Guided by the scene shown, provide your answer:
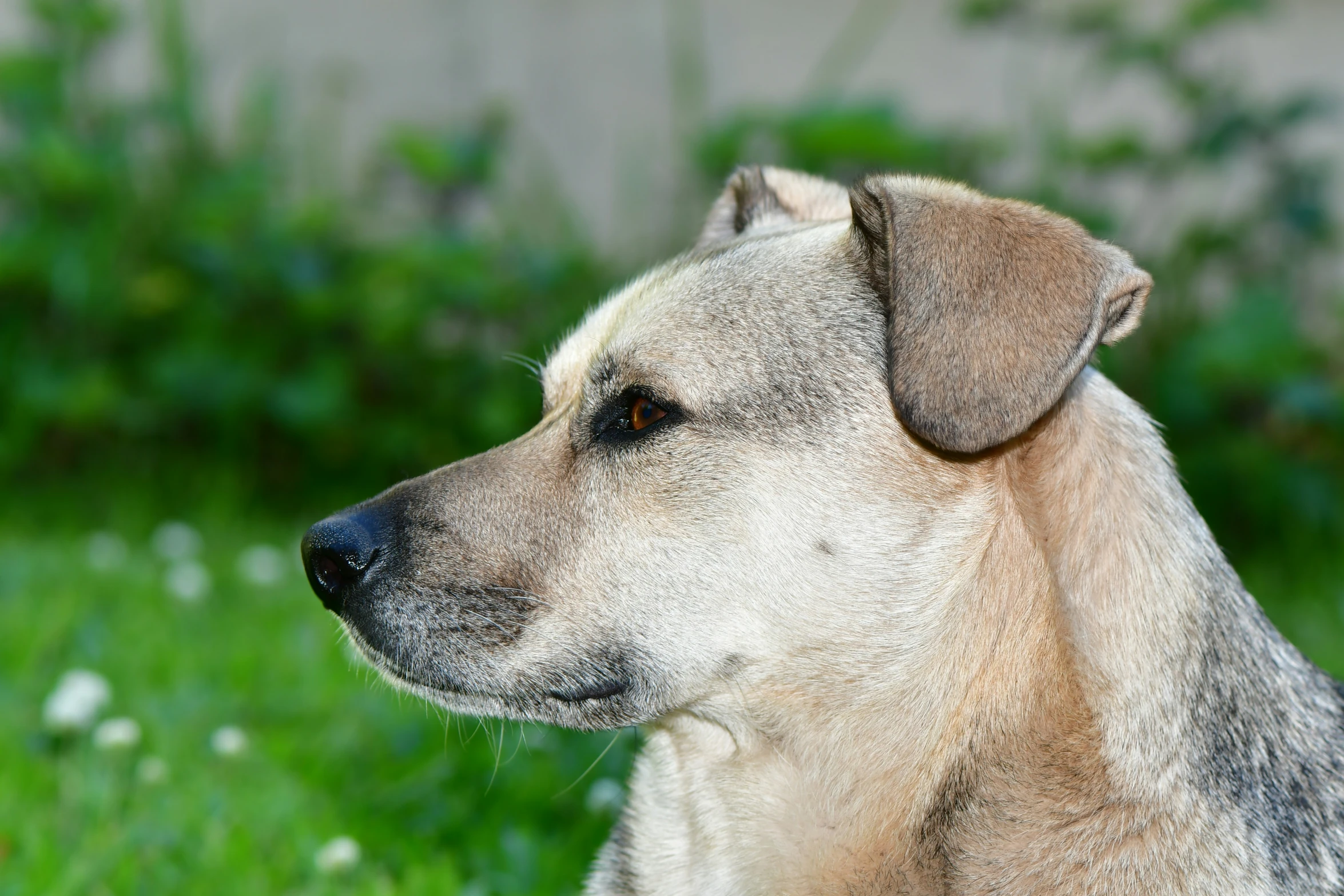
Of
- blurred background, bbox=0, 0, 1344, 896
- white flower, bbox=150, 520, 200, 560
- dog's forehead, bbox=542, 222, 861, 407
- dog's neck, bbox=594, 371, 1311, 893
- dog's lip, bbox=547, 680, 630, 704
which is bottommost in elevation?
white flower, bbox=150, 520, 200, 560

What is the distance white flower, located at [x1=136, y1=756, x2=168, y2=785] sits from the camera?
144 inches

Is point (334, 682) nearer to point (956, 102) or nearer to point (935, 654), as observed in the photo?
point (935, 654)

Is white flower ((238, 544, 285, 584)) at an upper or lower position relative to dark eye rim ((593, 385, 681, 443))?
lower

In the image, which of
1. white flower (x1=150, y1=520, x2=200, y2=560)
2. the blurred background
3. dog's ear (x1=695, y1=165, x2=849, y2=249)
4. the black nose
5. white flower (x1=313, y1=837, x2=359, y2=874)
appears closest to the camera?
the black nose

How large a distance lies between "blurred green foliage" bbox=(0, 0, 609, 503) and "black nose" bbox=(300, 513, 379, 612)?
14.5 ft

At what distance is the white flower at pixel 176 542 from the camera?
6.29 metres

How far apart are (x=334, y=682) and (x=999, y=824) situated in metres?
2.96

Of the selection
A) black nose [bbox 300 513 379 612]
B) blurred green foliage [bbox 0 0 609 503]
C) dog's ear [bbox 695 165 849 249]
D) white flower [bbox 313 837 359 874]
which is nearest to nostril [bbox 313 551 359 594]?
black nose [bbox 300 513 379 612]

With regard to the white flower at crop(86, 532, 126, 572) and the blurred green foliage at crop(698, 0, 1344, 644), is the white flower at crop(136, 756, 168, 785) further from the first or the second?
the blurred green foliage at crop(698, 0, 1344, 644)

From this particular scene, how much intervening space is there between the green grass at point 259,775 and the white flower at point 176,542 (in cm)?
89

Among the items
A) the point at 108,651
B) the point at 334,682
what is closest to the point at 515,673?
the point at 334,682

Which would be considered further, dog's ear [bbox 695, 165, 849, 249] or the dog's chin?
dog's ear [bbox 695, 165, 849, 249]

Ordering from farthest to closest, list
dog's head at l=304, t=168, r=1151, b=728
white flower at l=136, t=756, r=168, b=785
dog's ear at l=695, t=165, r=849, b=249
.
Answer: white flower at l=136, t=756, r=168, b=785, dog's ear at l=695, t=165, r=849, b=249, dog's head at l=304, t=168, r=1151, b=728

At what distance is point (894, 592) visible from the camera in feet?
8.06
